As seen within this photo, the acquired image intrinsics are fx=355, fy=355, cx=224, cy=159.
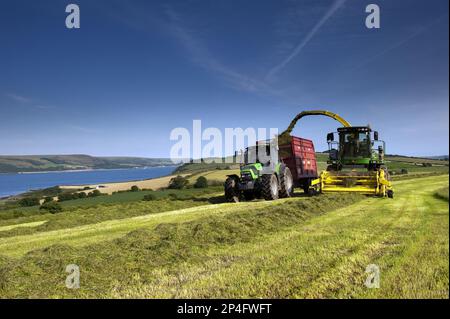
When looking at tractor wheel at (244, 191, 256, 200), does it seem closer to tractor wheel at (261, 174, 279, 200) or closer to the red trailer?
tractor wheel at (261, 174, 279, 200)

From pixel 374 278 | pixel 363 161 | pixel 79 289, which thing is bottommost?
pixel 79 289

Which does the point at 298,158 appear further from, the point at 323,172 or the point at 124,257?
the point at 124,257

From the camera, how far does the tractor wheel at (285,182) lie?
1890 centimetres

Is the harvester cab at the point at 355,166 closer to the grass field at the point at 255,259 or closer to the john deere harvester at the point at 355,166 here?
the john deere harvester at the point at 355,166

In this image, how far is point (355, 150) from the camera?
18844 mm

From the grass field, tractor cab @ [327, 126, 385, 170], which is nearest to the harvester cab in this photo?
tractor cab @ [327, 126, 385, 170]

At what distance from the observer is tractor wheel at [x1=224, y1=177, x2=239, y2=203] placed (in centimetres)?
1822

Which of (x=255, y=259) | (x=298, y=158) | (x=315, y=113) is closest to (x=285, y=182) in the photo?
(x=298, y=158)

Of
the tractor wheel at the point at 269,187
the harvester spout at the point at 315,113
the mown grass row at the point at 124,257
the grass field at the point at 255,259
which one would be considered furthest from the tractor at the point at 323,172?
the mown grass row at the point at 124,257
